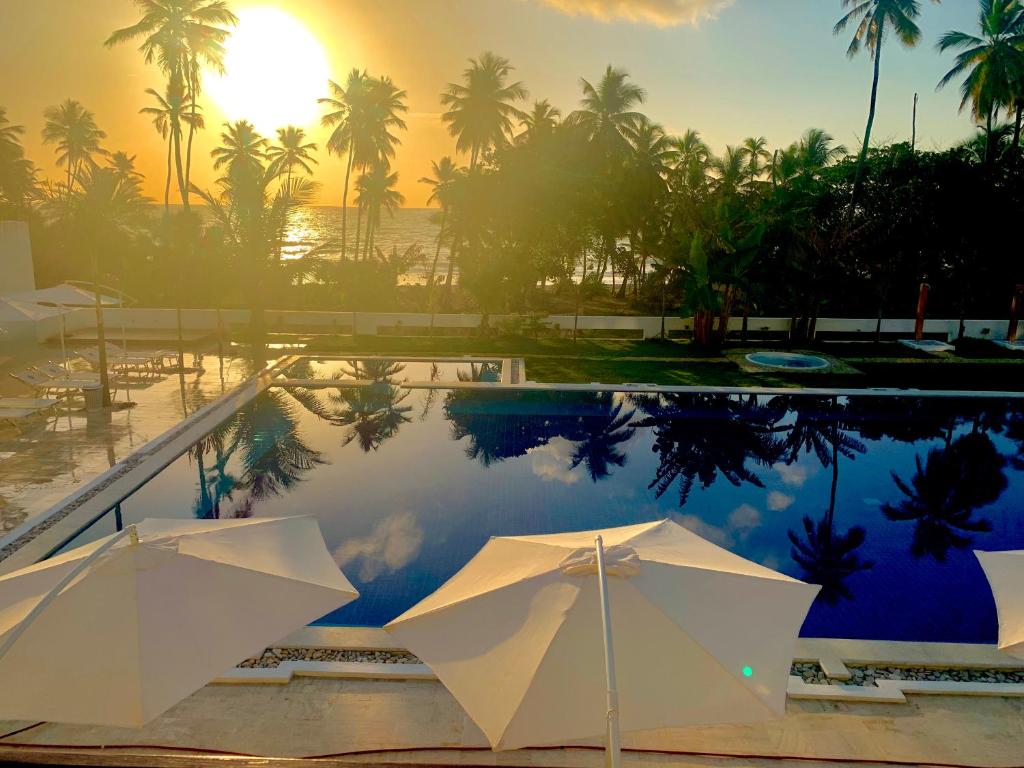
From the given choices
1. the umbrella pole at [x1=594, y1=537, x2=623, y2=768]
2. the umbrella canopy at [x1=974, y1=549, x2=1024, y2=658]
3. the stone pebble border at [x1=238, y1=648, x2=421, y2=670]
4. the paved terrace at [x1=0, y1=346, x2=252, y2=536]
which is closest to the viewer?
the umbrella pole at [x1=594, y1=537, x2=623, y2=768]

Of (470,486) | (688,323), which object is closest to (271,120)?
(688,323)

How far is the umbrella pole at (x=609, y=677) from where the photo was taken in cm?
325

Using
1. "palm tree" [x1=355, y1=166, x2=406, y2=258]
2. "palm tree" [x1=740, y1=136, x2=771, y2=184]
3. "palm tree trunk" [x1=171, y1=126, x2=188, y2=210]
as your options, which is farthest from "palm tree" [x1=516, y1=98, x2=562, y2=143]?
"palm tree trunk" [x1=171, y1=126, x2=188, y2=210]

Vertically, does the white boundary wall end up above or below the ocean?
below

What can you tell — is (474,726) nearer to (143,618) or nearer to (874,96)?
(143,618)

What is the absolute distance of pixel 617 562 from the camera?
16.3ft

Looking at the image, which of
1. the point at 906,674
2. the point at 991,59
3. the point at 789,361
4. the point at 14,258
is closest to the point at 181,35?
the point at 14,258

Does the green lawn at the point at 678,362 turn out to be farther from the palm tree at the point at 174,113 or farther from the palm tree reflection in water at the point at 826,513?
the palm tree at the point at 174,113

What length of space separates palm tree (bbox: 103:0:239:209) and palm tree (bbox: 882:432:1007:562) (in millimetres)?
24999

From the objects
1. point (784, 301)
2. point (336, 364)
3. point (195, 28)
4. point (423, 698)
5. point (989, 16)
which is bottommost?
point (423, 698)

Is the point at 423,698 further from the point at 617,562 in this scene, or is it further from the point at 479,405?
the point at 479,405

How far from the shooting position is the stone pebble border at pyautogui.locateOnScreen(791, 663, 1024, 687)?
707 centimetres

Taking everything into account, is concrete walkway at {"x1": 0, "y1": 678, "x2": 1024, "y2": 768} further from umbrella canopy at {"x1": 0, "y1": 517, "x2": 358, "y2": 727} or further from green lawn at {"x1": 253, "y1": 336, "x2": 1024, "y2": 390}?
green lawn at {"x1": 253, "y1": 336, "x2": 1024, "y2": 390}

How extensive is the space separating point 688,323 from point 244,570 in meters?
22.9
